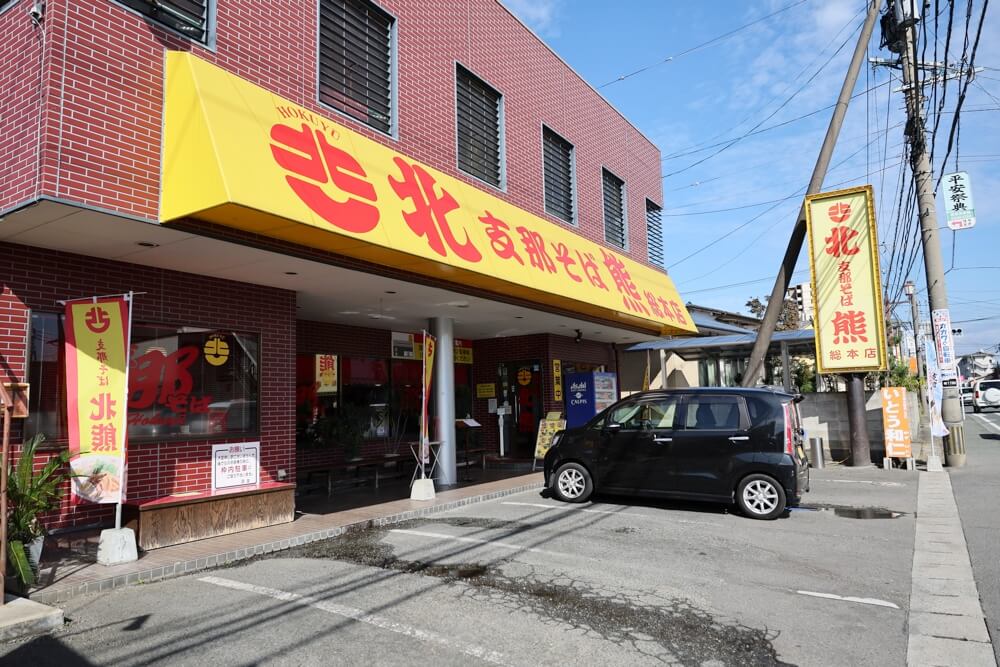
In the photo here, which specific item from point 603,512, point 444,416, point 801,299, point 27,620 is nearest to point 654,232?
point 444,416

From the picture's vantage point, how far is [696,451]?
29.4 feet

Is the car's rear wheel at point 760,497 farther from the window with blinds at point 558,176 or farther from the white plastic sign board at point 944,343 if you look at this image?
the white plastic sign board at point 944,343

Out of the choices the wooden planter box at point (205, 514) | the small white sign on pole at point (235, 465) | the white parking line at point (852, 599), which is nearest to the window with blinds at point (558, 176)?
the small white sign on pole at point (235, 465)

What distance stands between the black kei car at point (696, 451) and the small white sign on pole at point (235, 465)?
446 centimetres

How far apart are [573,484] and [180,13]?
26.1ft

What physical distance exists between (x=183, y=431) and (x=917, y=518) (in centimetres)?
952

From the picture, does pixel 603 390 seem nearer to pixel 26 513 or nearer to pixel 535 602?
pixel 535 602

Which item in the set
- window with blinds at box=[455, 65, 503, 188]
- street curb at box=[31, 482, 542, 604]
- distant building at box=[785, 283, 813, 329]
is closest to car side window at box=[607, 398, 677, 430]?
street curb at box=[31, 482, 542, 604]

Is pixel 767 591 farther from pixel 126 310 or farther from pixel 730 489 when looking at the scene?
pixel 126 310

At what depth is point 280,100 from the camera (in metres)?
7.14

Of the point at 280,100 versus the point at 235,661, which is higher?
the point at 280,100

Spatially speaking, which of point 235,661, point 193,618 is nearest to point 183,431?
point 193,618

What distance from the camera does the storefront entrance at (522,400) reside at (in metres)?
16.3

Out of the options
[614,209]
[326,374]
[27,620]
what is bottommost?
[27,620]
